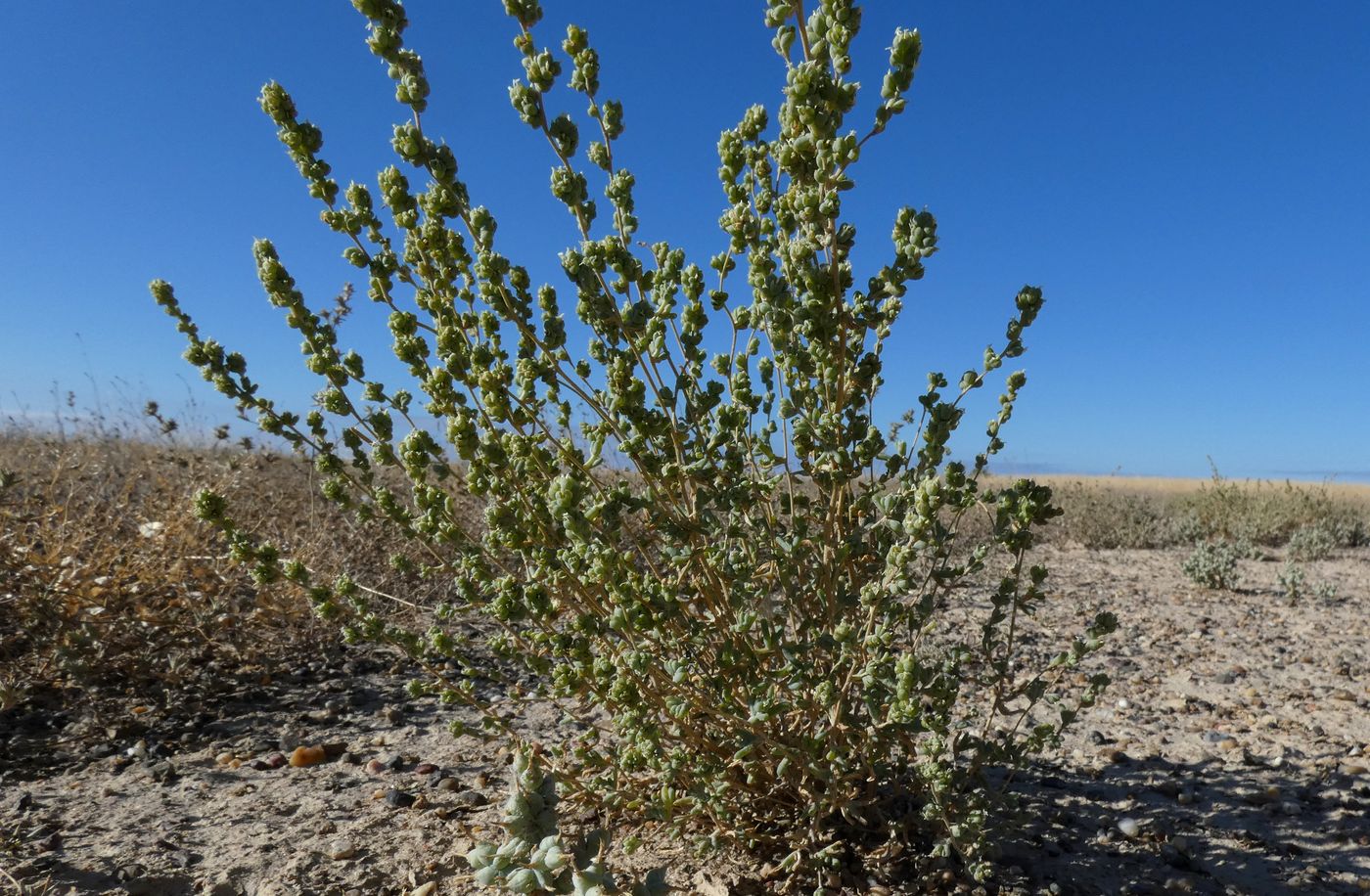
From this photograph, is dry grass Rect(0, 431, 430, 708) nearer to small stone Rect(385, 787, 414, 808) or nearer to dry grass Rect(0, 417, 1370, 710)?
dry grass Rect(0, 417, 1370, 710)

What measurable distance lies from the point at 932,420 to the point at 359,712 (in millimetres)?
2881

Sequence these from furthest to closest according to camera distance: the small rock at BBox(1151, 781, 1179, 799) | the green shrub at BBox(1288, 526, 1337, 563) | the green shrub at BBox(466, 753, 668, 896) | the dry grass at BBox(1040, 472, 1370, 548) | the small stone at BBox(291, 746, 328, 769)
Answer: the dry grass at BBox(1040, 472, 1370, 548) → the green shrub at BBox(1288, 526, 1337, 563) → the small stone at BBox(291, 746, 328, 769) → the small rock at BBox(1151, 781, 1179, 799) → the green shrub at BBox(466, 753, 668, 896)

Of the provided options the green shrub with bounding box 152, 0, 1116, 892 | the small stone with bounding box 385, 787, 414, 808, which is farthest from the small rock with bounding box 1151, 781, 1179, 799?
the small stone with bounding box 385, 787, 414, 808

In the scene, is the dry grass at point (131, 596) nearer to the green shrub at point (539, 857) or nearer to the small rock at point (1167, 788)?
the green shrub at point (539, 857)

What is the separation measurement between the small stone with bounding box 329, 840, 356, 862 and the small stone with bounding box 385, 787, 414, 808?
0.26 m

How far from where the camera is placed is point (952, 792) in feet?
6.81

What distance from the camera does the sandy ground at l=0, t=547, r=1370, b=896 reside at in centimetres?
235

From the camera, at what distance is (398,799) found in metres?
2.77

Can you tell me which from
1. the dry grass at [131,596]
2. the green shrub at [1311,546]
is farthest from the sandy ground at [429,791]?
the green shrub at [1311,546]

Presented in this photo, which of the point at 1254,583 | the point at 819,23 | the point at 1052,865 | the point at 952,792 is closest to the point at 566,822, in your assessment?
the point at 952,792

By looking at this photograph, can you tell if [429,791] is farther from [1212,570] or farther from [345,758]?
[1212,570]

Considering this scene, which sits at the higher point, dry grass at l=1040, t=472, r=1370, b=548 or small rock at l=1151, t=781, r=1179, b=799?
dry grass at l=1040, t=472, r=1370, b=548

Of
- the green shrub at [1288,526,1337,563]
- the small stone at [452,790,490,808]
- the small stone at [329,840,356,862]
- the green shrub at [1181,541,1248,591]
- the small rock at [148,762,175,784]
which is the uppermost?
the green shrub at [1288,526,1337,563]

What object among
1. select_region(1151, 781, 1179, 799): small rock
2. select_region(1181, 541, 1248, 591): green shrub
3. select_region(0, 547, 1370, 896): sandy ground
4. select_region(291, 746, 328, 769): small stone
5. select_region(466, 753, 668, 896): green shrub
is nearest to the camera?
select_region(466, 753, 668, 896): green shrub
